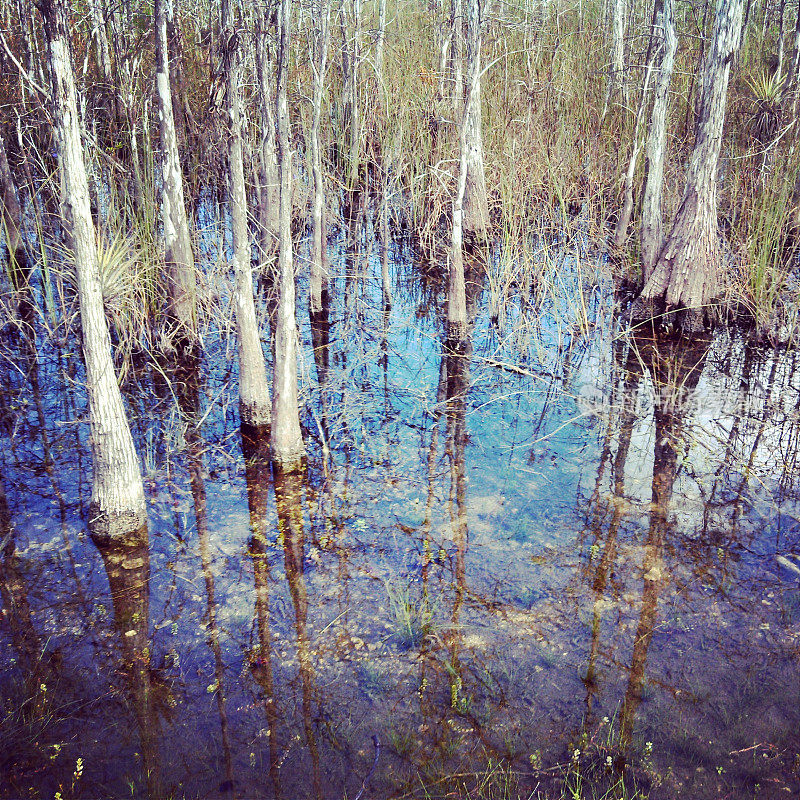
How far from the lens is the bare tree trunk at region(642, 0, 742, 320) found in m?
7.89

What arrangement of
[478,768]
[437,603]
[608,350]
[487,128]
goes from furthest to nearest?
[487,128]
[608,350]
[437,603]
[478,768]

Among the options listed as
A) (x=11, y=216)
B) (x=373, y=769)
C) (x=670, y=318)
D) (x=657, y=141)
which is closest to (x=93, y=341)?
(x=373, y=769)

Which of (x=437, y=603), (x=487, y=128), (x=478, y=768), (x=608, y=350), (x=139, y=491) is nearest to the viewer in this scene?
(x=478, y=768)

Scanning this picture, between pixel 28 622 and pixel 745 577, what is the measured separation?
15.2 ft

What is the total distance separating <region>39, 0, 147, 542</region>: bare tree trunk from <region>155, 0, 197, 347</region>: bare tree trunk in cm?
217

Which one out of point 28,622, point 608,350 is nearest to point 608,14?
point 608,350

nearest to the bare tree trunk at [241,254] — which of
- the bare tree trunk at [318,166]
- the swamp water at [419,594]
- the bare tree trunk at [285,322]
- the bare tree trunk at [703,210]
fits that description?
the bare tree trunk at [285,322]

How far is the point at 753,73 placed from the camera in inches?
517

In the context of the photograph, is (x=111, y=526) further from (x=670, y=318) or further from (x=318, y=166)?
(x=670, y=318)

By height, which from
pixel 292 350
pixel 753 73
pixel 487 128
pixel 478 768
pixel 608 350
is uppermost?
pixel 753 73

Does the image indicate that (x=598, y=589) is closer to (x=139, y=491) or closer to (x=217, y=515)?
(x=217, y=515)

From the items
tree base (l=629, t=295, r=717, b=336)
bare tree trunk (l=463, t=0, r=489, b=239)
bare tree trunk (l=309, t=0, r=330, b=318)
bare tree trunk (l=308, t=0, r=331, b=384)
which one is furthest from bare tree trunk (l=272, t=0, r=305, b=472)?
tree base (l=629, t=295, r=717, b=336)

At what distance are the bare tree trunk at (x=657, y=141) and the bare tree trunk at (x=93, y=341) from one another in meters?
6.89

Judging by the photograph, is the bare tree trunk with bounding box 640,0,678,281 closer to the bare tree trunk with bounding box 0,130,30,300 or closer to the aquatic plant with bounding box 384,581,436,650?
the aquatic plant with bounding box 384,581,436,650
